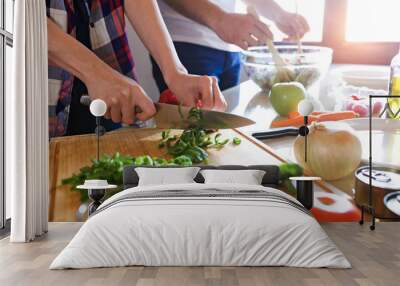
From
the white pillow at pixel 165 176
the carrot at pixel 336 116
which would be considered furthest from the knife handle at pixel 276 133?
the white pillow at pixel 165 176

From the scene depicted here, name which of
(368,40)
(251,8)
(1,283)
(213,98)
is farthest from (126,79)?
(1,283)

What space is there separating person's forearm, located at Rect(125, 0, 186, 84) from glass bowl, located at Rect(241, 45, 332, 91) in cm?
72

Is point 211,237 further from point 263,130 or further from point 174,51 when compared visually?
point 174,51

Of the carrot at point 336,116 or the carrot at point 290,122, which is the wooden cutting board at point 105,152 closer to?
the carrot at point 290,122

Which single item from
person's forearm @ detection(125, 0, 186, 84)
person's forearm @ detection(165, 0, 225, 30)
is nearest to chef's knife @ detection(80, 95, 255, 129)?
person's forearm @ detection(125, 0, 186, 84)

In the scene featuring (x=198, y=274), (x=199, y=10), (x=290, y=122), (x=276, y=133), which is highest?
(x=199, y=10)

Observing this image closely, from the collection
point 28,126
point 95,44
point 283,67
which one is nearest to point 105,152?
point 95,44

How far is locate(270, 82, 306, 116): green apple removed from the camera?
21.0 ft

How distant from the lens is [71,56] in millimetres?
6207

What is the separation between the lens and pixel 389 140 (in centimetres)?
636

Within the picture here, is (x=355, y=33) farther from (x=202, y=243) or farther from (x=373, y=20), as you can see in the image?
(x=202, y=243)

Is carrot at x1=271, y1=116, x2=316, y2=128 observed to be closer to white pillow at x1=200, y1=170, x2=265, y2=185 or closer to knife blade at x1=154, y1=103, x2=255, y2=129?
knife blade at x1=154, y1=103, x2=255, y2=129

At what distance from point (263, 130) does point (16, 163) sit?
254 cm

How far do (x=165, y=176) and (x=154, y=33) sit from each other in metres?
1.60
